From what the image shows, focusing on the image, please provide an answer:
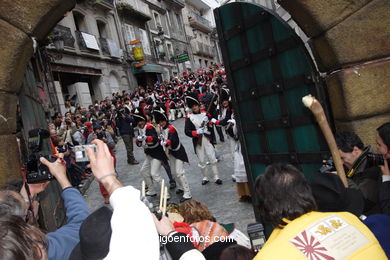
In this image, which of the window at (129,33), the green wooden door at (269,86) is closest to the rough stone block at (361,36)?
the green wooden door at (269,86)

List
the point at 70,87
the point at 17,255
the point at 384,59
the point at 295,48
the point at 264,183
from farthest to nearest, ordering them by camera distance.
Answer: the point at 70,87 < the point at 295,48 < the point at 384,59 < the point at 264,183 < the point at 17,255

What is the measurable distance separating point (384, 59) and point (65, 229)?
278 cm

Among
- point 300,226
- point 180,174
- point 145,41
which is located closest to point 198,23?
point 145,41

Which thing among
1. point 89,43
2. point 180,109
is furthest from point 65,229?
point 89,43

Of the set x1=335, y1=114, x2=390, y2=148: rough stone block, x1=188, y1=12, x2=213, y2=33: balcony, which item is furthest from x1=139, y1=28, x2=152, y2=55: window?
x1=335, y1=114, x2=390, y2=148: rough stone block

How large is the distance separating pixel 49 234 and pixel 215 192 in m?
4.90

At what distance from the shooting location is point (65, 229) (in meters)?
1.82

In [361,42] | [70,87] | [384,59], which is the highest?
[70,87]

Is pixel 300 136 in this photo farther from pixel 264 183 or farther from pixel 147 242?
pixel 147 242

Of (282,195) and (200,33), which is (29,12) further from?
(200,33)

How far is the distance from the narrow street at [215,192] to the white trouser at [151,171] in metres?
0.36

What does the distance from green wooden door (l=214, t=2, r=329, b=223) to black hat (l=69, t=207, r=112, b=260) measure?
2235 millimetres

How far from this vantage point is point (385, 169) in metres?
2.15

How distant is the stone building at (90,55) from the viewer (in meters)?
16.6
